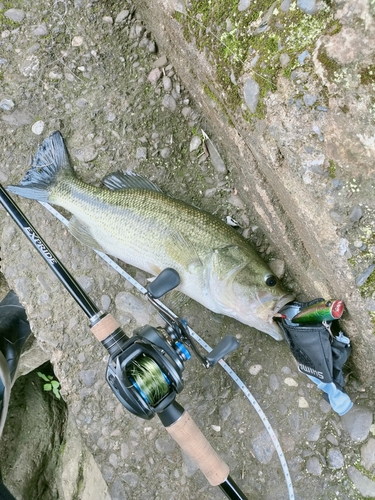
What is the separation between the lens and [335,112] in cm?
236

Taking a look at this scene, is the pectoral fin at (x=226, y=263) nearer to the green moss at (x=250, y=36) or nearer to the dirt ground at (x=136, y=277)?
the dirt ground at (x=136, y=277)

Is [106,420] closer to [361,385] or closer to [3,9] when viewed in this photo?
[361,385]

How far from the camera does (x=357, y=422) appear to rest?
3.12 m

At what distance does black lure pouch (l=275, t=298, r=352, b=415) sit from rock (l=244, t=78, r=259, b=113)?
4.00ft

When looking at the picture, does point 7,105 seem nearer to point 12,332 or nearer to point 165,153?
point 165,153

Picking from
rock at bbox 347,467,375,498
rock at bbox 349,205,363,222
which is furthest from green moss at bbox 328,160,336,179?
rock at bbox 347,467,375,498

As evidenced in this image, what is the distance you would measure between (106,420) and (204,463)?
41.9 inches

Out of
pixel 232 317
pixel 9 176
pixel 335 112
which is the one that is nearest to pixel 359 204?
pixel 335 112

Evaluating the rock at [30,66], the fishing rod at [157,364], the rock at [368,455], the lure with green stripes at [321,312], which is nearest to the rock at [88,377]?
the fishing rod at [157,364]

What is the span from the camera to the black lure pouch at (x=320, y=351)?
277 cm

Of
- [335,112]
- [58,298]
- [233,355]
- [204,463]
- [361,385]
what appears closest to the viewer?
[335,112]

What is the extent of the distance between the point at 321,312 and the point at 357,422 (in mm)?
966

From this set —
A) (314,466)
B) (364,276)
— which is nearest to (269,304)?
(364,276)

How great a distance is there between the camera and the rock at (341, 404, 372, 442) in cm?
310
